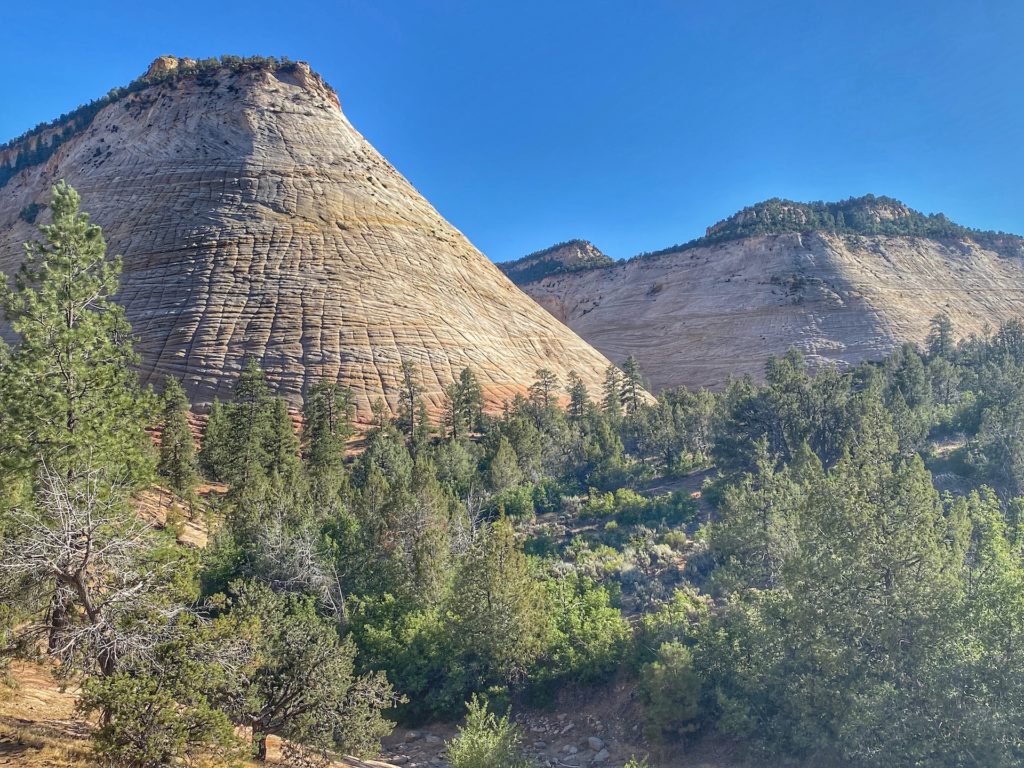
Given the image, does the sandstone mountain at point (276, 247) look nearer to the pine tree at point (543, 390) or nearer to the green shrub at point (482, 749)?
the pine tree at point (543, 390)

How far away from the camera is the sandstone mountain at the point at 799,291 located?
8275 cm

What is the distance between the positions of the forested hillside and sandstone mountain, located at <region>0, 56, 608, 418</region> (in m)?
15.8

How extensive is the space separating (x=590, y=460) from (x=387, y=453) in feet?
46.4

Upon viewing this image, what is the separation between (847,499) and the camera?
52.4 ft

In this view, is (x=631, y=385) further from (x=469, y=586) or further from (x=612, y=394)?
(x=469, y=586)

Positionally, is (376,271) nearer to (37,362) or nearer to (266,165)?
(266,165)


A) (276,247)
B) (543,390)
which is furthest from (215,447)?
(276,247)

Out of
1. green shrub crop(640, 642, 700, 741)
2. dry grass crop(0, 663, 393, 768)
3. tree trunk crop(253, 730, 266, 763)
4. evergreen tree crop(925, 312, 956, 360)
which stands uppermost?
evergreen tree crop(925, 312, 956, 360)

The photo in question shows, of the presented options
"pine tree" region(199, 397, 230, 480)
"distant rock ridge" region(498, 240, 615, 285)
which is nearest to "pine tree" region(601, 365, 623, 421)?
"pine tree" region(199, 397, 230, 480)

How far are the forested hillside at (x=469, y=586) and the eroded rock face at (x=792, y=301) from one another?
153 ft

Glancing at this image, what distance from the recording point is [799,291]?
8900cm

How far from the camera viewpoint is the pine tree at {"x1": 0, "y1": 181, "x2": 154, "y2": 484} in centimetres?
1152

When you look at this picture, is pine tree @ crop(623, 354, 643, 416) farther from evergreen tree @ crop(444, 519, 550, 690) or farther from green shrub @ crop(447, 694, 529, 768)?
green shrub @ crop(447, 694, 529, 768)

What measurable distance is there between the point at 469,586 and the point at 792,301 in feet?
272
